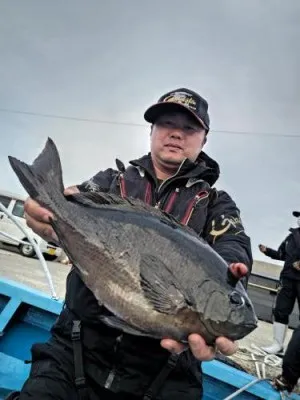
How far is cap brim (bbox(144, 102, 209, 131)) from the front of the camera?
2332 mm

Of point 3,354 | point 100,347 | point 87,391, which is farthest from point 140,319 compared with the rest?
point 3,354

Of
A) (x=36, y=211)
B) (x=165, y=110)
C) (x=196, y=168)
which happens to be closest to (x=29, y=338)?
(x=36, y=211)

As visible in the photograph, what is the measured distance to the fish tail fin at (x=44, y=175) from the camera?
6.24ft

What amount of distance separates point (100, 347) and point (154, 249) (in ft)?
Result: 2.16

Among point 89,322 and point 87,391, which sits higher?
point 89,322

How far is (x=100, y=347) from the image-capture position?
197cm

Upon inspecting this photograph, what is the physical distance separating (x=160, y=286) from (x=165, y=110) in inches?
48.3

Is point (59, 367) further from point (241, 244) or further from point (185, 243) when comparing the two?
point (241, 244)

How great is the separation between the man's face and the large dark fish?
0.55m

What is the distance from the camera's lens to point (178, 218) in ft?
7.08

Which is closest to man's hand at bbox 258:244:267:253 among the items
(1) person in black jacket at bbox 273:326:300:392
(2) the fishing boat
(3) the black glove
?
(1) person in black jacket at bbox 273:326:300:392

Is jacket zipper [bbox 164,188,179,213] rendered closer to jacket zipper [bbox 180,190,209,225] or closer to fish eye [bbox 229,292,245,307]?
jacket zipper [bbox 180,190,209,225]

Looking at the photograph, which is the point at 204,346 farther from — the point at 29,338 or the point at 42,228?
the point at 29,338

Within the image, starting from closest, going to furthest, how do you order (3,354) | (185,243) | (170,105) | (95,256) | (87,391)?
1. (185,243)
2. (95,256)
3. (87,391)
4. (170,105)
5. (3,354)
